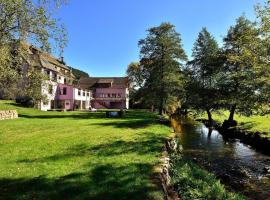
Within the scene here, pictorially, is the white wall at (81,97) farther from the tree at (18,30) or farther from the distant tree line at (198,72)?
the tree at (18,30)

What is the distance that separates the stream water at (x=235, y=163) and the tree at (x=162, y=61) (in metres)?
18.2

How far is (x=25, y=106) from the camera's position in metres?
54.2

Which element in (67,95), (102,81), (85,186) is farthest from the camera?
(102,81)

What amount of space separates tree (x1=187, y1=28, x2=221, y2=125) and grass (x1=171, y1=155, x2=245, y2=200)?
32.8 metres

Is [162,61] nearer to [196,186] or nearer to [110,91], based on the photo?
[196,186]

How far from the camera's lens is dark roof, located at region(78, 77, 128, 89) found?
105 meters

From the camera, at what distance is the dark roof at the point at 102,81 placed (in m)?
105

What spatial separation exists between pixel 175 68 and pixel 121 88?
49011 millimetres

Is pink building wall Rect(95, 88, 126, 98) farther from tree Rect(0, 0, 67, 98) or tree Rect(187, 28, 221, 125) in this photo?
tree Rect(0, 0, 67, 98)

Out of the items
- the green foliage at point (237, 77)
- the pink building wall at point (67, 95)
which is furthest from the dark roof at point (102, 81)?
the green foliage at point (237, 77)

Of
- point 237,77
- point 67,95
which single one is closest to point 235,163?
point 237,77

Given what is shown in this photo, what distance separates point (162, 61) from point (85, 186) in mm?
43295

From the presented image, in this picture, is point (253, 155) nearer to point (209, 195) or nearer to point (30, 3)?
point (209, 195)

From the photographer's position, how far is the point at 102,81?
4144 inches
